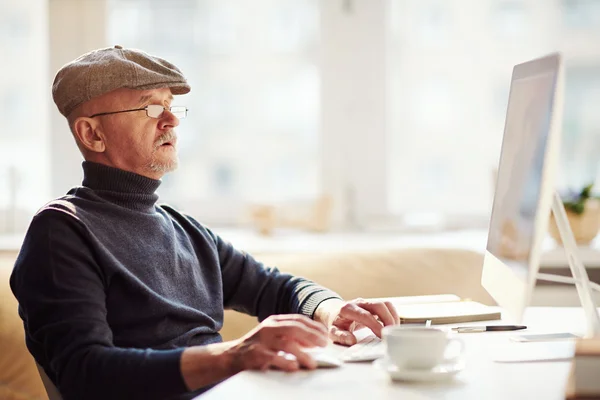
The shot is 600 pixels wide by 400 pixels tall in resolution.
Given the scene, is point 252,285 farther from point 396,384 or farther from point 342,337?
point 396,384

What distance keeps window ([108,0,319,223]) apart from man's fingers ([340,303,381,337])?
1.60 m

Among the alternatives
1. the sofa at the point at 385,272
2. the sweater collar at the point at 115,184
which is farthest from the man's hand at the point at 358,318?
the sofa at the point at 385,272

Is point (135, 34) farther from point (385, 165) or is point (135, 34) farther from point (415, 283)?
point (415, 283)

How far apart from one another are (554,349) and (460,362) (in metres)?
0.21

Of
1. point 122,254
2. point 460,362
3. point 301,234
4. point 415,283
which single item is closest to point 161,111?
point 122,254

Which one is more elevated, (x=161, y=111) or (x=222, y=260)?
(x=161, y=111)

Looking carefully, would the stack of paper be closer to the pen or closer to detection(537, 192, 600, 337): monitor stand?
detection(537, 192, 600, 337): monitor stand

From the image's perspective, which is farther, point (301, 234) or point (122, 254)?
point (301, 234)

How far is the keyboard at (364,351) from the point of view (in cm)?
129

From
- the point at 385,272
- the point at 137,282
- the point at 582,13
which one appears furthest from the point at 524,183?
the point at 582,13

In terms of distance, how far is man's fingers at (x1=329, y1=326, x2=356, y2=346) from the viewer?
146 cm

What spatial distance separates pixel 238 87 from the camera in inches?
124

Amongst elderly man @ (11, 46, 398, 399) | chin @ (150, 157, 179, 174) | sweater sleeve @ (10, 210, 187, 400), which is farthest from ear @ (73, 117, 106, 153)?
sweater sleeve @ (10, 210, 187, 400)

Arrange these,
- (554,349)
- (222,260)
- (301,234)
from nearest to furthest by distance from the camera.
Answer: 1. (554,349)
2. (222,260)
3. (301,234)
